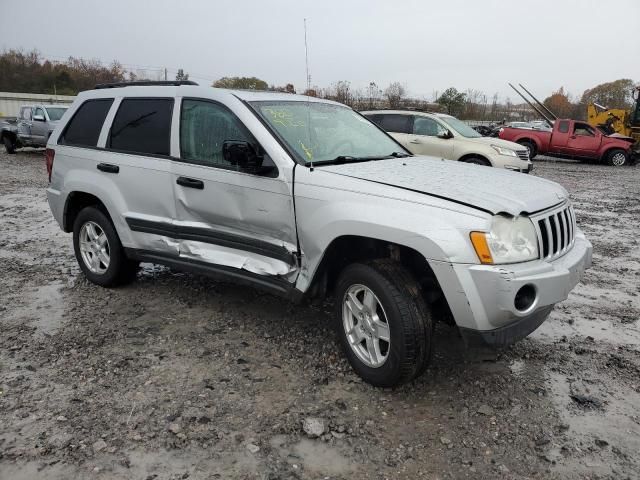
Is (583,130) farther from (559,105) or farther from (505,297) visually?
(559,105)

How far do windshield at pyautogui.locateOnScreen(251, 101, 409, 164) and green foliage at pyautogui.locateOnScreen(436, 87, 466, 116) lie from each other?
1630 inches

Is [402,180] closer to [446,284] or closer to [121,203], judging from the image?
[446,284]

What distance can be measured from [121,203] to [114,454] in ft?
8.15

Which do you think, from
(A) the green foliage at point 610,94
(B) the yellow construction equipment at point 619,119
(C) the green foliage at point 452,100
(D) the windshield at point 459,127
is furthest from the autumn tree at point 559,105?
(D) the windshield at point 459,127

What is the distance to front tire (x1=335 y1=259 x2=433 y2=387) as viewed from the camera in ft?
9.90

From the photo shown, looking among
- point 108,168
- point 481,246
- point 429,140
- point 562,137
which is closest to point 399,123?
point 429,140

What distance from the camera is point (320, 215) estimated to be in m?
3.33

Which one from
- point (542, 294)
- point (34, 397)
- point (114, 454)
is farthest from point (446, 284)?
point (34, 397)

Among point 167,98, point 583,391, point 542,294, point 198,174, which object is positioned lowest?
point 583,391

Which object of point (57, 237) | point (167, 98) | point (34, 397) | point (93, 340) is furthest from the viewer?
point (57, 237)

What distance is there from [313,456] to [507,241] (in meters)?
1.53

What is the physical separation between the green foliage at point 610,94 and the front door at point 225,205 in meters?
53.8

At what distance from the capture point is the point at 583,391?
3309 millimetres

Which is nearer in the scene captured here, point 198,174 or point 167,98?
point 198,174
